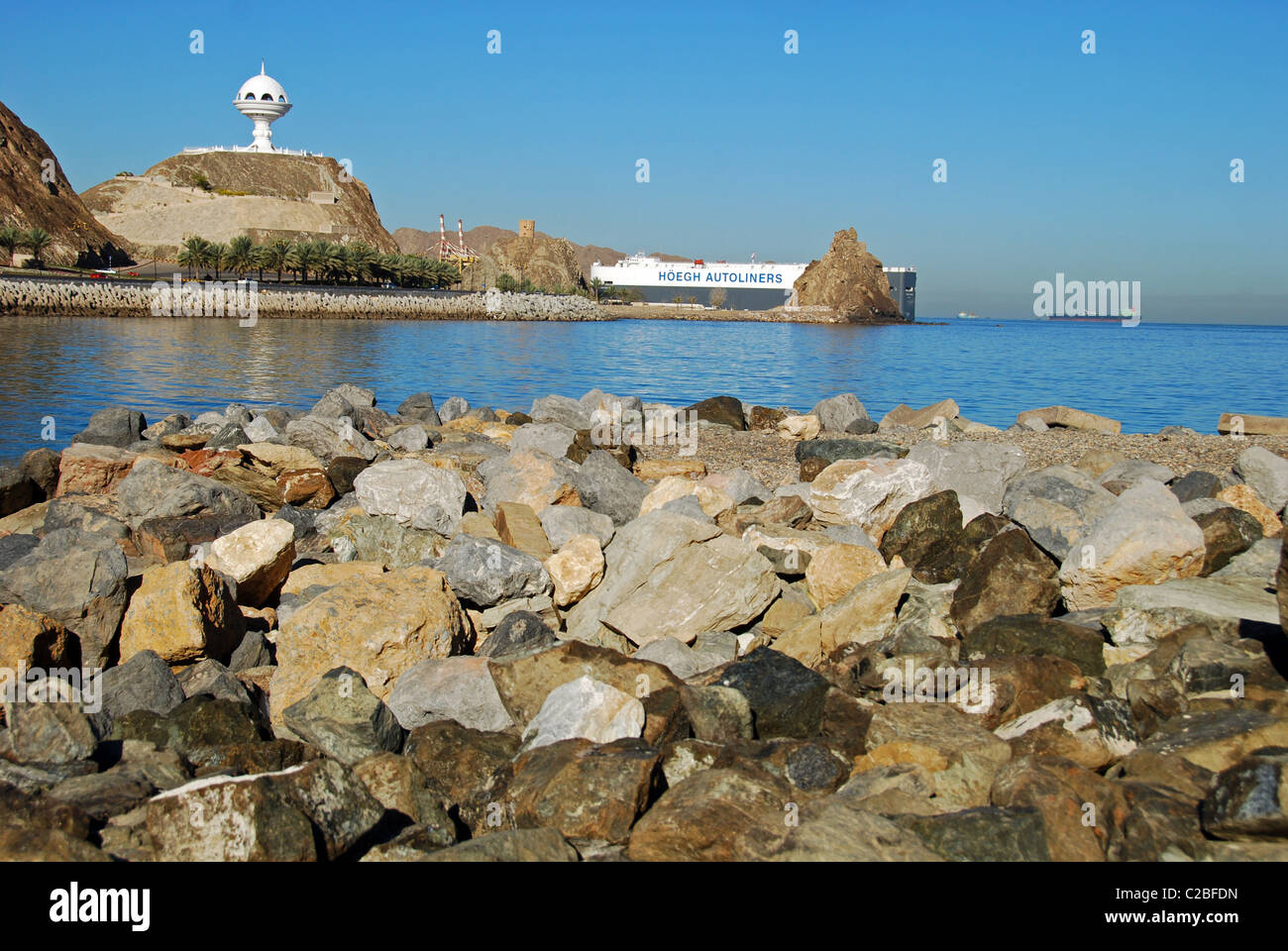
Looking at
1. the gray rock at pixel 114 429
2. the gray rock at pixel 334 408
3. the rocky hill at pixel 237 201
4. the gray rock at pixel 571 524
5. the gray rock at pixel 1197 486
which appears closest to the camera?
the gray rock at pixel 571 524

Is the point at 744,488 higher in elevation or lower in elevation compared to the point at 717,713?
higher

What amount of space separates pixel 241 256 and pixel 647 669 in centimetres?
7746

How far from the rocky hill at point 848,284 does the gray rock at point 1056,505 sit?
11589cm

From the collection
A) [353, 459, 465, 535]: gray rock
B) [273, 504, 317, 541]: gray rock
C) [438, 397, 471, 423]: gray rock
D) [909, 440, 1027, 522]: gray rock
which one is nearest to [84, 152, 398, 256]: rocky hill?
[438, 397, 471, 423]: gray rock

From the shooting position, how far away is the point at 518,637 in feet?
18.9

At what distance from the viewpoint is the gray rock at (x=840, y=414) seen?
561 inches

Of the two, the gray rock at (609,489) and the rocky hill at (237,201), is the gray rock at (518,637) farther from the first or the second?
the rocky hill at (237,201)

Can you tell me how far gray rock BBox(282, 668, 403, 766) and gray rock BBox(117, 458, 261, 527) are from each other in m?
3.80

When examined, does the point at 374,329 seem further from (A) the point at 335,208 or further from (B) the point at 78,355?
(A) the point at 335,208

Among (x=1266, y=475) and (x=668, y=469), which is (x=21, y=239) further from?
(x=1266, y=475)

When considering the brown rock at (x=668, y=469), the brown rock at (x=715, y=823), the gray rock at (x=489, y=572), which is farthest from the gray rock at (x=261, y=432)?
the brown rock at (x=715, y=823)

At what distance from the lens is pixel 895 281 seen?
439 feet

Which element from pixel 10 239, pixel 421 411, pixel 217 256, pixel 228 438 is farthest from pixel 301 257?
pixel 228 438
